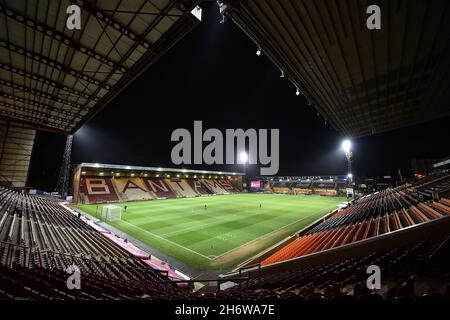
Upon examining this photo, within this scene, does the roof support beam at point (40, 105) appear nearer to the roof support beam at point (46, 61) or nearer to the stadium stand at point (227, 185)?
the roof support beam at point (46, 61)

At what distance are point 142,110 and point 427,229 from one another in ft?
133

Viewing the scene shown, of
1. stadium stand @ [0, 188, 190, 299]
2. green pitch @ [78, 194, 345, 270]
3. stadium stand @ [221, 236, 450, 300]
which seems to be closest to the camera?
stadium stand @ [221, 236, 450, 300]

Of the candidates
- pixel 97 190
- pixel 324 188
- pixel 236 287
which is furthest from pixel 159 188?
pixel 324 188

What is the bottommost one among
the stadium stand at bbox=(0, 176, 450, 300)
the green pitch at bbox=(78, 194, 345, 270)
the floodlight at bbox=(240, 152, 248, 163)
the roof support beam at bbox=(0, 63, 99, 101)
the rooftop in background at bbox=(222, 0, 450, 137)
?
the green pitch at bbox=(78, 194, 345, 270)

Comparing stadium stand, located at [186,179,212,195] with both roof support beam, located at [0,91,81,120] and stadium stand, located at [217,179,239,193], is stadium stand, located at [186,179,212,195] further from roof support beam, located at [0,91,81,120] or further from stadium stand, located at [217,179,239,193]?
roof support beam, located at [0,91,81,120]

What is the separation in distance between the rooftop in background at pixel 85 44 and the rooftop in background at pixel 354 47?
11.7 feet

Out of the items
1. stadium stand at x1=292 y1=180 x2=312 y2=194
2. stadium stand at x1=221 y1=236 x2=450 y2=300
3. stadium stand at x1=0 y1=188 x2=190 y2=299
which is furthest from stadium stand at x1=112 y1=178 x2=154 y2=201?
stadium stand at x1=292 y1=180 x2=312 y2=194

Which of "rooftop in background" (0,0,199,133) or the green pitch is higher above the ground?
"rooftop in background" (0,0,199,133)

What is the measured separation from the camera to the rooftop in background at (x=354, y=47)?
24.5 feet

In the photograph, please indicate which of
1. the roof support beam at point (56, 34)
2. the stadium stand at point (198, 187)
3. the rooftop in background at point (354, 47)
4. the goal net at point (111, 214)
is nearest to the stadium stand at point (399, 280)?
the rooftop in background at point (354, 47)

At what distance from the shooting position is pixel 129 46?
10.7 meters

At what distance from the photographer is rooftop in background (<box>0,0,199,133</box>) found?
8.44 m

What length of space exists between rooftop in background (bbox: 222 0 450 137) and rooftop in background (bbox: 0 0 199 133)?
11.7 ft
